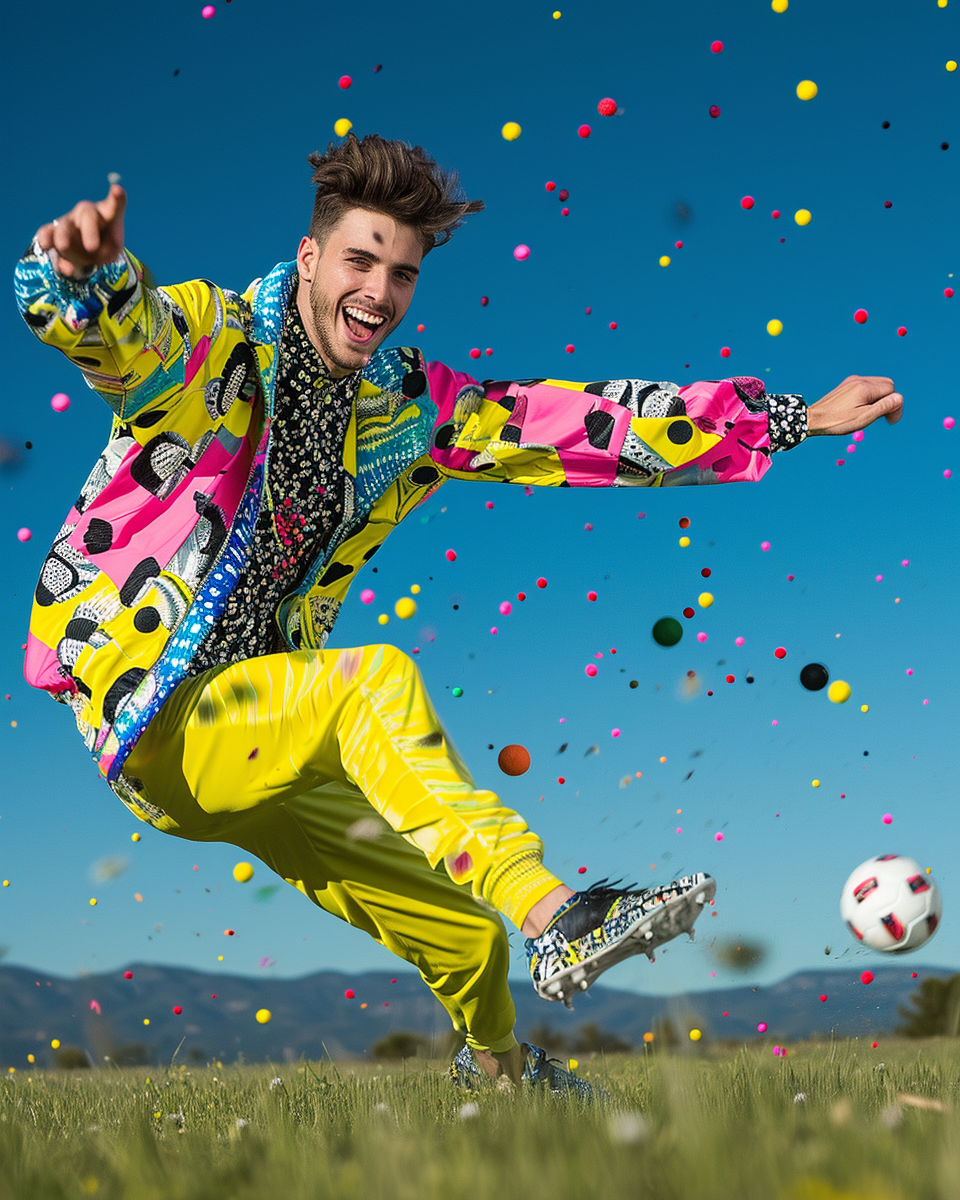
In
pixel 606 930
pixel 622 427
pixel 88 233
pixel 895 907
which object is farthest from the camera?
pixel 622 427

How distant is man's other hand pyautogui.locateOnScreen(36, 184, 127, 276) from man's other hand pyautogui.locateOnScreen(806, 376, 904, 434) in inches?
92.3

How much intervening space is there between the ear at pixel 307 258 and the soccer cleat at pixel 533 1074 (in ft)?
9.13

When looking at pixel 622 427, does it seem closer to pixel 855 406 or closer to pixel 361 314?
pixel 855 406

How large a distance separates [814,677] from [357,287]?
287 centimetres

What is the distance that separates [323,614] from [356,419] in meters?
0.69

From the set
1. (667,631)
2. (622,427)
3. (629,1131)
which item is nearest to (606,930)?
(629,1131)

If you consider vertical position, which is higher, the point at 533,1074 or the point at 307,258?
the point at 307,258

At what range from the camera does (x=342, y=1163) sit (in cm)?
195

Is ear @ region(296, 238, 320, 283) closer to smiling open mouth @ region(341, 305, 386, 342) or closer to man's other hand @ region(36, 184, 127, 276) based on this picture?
smiling open mouth @ region(341, 305, 386, 342)

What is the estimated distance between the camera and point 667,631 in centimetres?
495

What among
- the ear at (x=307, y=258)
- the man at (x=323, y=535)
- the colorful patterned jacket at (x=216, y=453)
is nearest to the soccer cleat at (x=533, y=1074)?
the man at (x=323, y=535)

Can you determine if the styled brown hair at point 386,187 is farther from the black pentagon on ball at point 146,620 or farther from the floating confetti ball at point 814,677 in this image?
the floating confetti ball at point 814,677

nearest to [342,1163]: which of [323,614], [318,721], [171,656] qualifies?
[318,721]

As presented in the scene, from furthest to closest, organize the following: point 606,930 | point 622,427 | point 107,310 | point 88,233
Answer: point 622,427
point 107,310
point 88,233
point 606,930
